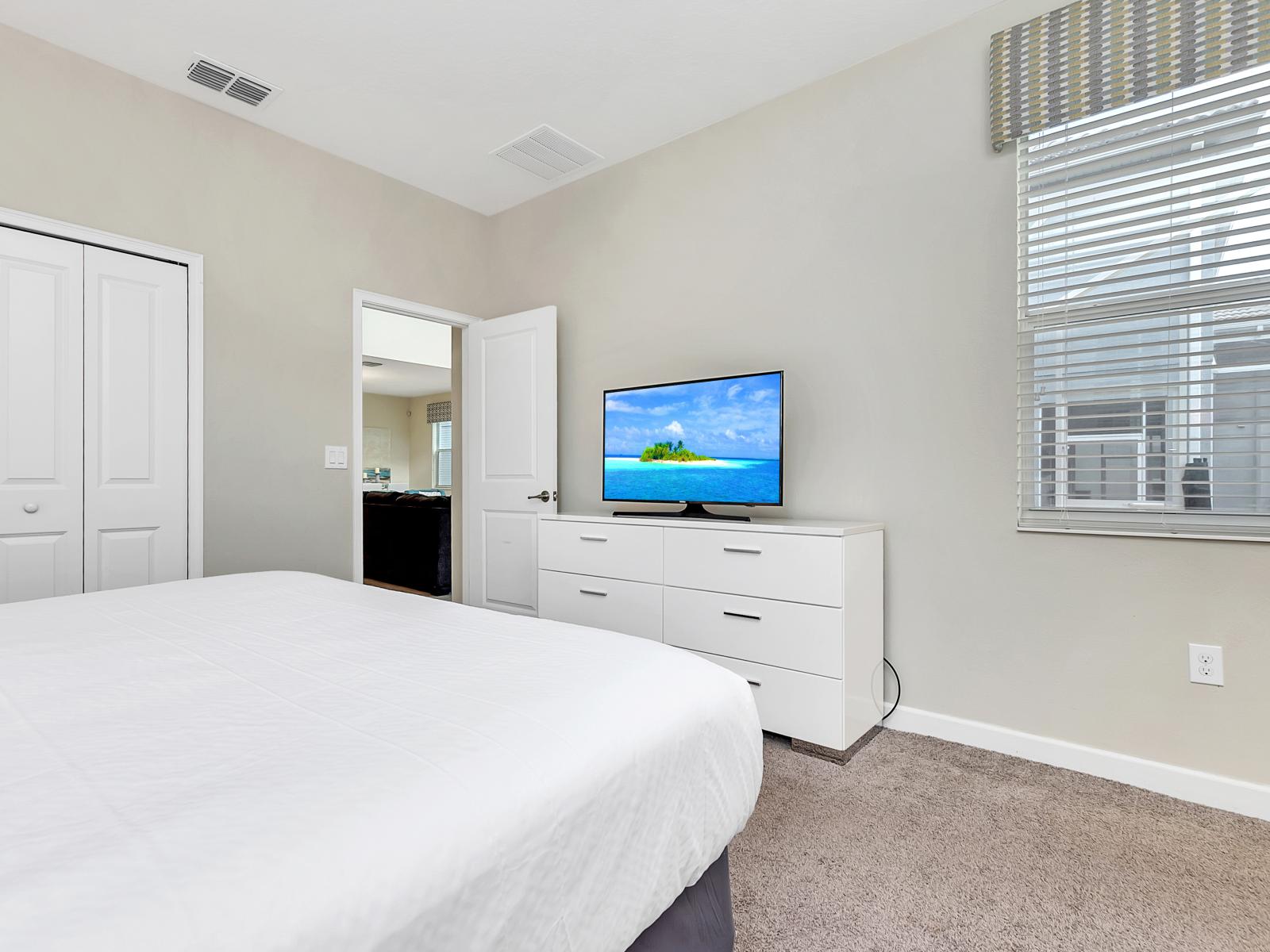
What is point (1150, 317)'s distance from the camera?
2.11m

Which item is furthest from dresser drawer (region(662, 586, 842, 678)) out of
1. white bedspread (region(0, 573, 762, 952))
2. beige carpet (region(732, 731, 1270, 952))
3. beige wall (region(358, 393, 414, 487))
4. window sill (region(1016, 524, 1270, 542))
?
beige wall (region(358, 393, 414, 487))

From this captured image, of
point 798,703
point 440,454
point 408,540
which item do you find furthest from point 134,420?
point 440,454

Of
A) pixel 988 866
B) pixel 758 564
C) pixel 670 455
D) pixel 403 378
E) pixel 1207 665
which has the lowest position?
pixel 988 866

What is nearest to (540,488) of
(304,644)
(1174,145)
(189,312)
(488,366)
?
(488,366)

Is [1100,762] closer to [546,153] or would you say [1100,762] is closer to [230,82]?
[546,153]

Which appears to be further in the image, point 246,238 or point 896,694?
point 246,238

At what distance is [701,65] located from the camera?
2.71 meters

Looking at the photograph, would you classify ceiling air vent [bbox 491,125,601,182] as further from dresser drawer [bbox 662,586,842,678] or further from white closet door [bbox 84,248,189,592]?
dresser drawer [bbox 662,586,842,678]

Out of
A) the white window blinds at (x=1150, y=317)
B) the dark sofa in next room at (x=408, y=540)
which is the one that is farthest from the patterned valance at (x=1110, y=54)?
the dark sofa in next room at (x=408, y=540)

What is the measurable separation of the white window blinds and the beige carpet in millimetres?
869

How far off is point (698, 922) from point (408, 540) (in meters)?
4.74

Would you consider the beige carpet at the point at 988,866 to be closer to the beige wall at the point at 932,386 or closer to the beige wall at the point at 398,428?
the beige wall at the point at 932,386

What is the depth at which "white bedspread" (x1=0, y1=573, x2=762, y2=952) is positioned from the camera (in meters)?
→ 0.54

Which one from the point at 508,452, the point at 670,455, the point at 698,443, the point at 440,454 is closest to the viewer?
the point at 698,443
